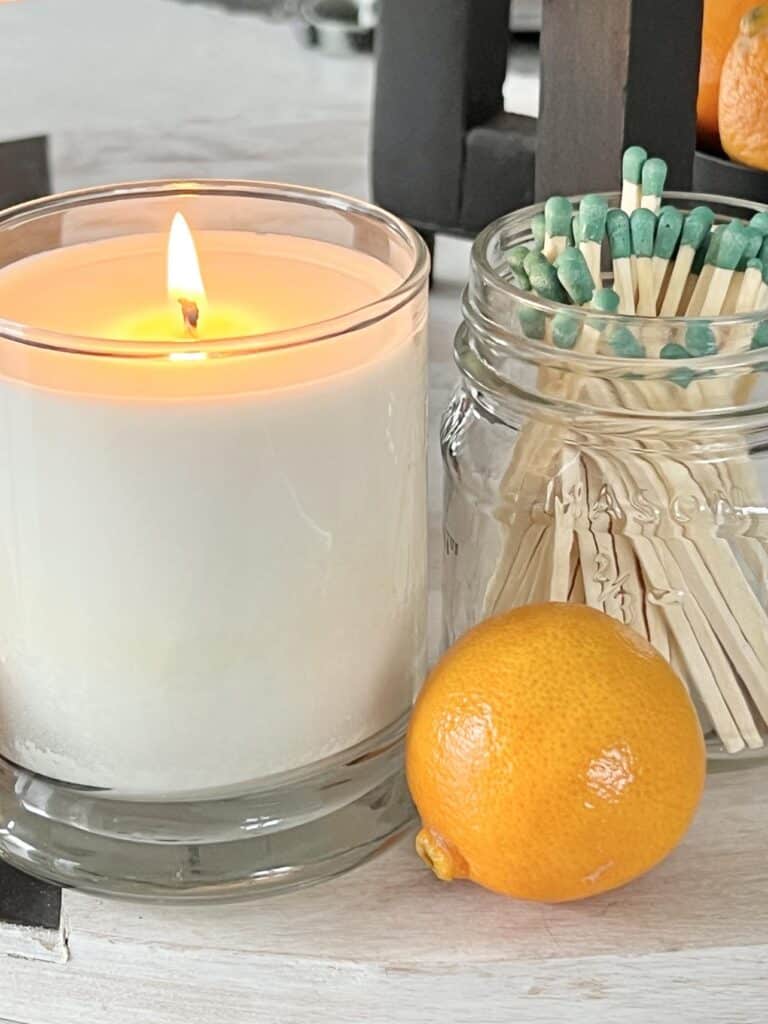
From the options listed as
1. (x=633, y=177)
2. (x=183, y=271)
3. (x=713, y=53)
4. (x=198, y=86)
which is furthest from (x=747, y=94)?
(x=198, y=86)

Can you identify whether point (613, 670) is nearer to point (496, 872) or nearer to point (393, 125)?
point (496, 872)

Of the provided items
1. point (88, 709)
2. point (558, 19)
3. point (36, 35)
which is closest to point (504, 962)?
point (88, 709)

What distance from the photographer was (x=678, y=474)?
0.48 meters

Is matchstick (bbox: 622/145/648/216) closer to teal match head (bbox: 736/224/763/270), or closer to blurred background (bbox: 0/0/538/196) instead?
teal match head (bbox: 736/224/763/270)

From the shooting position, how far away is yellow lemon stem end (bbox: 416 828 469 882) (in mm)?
427

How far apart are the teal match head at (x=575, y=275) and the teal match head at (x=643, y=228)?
2 centimetres

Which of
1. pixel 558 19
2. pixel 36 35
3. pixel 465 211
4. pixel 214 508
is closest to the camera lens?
pixel 214 508

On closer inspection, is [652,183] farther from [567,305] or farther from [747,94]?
[747,94]

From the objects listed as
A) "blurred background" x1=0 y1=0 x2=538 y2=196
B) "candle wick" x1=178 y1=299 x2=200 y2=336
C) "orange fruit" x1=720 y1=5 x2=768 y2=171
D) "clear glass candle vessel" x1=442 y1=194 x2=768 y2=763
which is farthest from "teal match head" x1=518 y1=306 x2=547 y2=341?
"blurred background" x1=0 y1=0 x2=538 y2=196

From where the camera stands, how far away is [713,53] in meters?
0.74

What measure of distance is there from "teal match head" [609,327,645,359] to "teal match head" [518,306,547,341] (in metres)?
0.02

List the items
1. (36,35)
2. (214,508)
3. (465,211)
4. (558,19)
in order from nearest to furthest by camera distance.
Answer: (214,508), (558,19), (465,211), (36,35)

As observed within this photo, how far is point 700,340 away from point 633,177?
0.08 m

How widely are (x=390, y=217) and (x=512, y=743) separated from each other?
0.15 m
